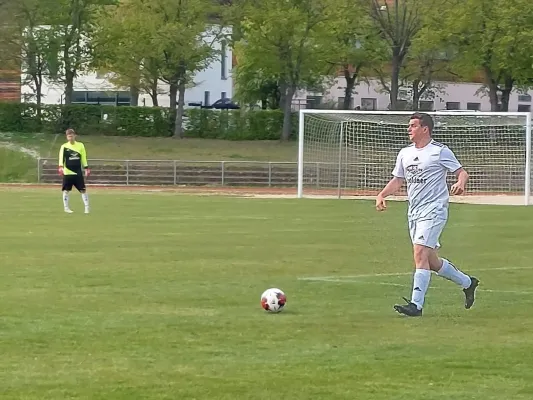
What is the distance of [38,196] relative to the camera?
36.4m

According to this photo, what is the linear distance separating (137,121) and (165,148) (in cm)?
529

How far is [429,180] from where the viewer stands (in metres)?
11.3

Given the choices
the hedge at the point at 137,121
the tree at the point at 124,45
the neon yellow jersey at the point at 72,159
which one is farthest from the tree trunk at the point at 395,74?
the neon yellow jersey at the point at 72,159

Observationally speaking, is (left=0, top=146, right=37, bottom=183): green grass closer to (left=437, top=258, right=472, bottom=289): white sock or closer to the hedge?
the hedge

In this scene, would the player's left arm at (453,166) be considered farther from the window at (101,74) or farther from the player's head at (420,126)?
the window at (101,74)

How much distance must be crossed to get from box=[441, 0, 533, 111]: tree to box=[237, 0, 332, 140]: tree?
20.7 ft

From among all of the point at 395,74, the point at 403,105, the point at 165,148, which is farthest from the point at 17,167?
the point at 403,105

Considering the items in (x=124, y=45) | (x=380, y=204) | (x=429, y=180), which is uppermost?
(x=124, y=45)

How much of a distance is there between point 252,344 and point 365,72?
55.4 meters

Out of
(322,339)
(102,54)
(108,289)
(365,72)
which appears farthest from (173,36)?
(322,339)

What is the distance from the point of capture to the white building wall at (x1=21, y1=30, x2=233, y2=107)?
7062 centimetres

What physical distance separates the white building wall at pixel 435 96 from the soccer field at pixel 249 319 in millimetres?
50790

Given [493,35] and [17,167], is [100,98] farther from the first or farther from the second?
[493,35]

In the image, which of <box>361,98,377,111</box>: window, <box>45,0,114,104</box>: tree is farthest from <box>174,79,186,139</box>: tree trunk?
<box>361,98,377,111</box>: window
